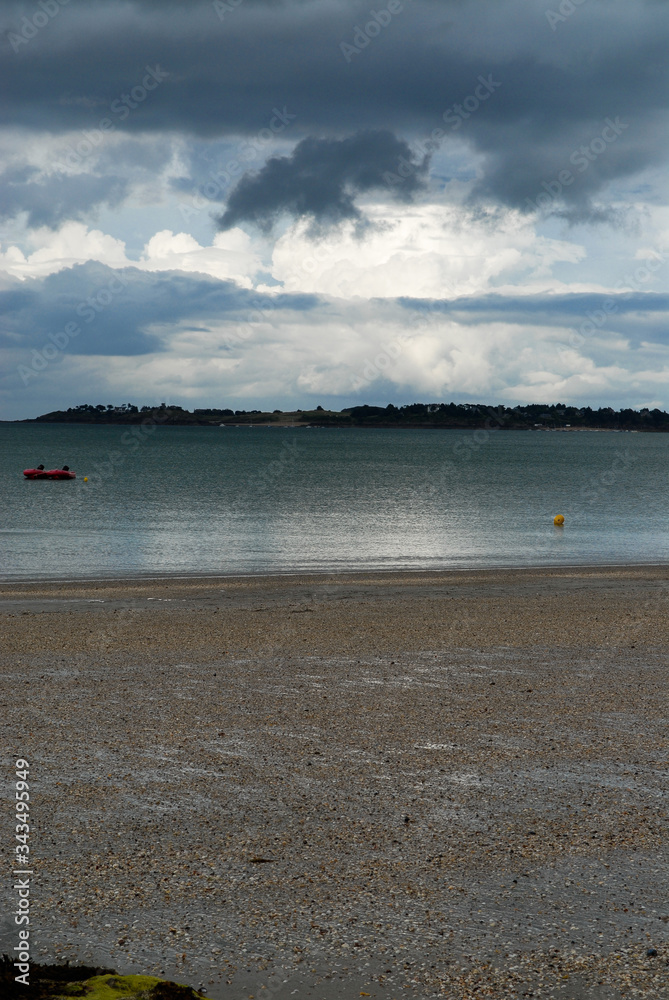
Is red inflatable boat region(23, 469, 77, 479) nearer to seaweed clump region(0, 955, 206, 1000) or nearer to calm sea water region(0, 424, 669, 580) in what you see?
calm sea water region(0, 424, 669, 580)

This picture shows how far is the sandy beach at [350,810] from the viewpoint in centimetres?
517

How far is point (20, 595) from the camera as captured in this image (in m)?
21.0

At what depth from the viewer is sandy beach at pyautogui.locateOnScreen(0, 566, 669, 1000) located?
17.0ft

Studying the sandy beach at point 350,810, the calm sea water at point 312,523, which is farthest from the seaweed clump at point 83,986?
the calm sea water at point 312,523

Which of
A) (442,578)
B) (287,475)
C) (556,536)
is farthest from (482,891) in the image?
(287,475)

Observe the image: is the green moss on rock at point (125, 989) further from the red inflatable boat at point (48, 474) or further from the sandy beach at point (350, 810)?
the red inflatable boat at point (48, 474)

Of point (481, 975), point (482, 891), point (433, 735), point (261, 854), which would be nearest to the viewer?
point (481, 975)

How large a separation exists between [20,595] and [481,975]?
18.0 m

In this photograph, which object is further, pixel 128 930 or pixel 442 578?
pixel 442 578

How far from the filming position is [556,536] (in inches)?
1506

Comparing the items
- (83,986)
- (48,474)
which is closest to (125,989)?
(83,986)

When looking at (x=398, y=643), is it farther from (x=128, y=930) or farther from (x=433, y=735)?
(x=128, y=930)

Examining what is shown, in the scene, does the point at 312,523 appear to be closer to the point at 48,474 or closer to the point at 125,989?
the point at 125,989

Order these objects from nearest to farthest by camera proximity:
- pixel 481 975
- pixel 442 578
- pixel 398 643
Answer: pixel 481 975 < pixel 398 643 < pixel 442 578
